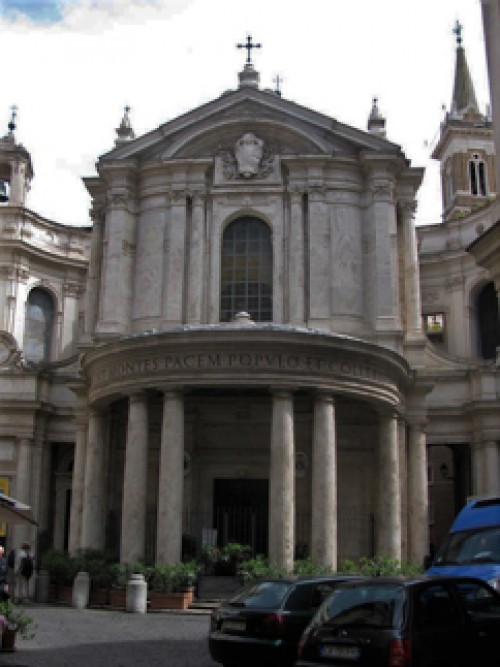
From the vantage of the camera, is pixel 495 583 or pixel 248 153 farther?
pixel 248 153

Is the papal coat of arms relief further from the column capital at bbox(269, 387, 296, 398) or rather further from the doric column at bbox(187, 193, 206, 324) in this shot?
the column capital at bbox(269, 387, 296, 398)

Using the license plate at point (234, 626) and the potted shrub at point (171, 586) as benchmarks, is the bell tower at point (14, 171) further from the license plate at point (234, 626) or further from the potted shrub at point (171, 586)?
the license plate at point (234, 626)

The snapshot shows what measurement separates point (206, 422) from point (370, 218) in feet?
29.1

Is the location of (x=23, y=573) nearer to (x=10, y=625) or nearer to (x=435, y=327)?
(x=10, y=625)

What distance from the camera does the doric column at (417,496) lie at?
26.3 metres

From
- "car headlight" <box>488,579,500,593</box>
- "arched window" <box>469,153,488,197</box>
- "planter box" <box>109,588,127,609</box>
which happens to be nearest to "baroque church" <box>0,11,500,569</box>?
"planter box" <box>109,588,127,609</box>

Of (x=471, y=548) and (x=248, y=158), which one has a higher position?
(x=248, y=158)

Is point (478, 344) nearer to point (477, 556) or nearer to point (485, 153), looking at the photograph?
point (485, 153)

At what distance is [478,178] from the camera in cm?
4925

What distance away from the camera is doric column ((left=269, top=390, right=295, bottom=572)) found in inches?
851

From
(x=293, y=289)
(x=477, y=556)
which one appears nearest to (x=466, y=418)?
(x=293, y=289)

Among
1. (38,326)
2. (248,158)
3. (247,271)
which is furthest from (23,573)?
(38,326)

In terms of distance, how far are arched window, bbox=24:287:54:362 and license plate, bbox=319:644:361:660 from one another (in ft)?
101

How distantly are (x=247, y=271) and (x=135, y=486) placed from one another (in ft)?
30.6
